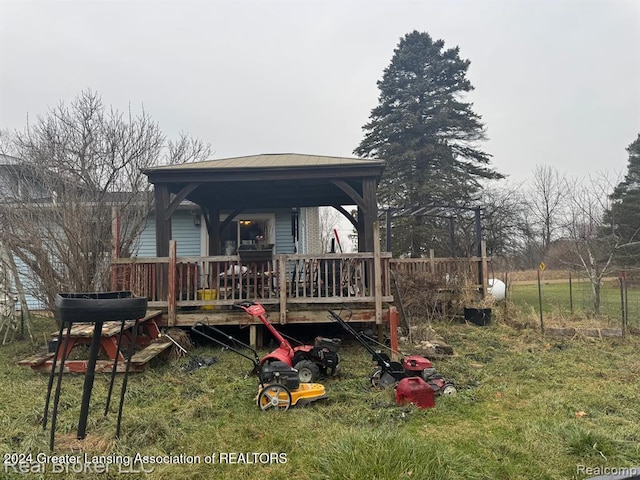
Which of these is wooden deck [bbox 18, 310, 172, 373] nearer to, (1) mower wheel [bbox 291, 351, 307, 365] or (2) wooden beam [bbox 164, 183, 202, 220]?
(1) mower wheel [bbox 291, 351, 307, 365]

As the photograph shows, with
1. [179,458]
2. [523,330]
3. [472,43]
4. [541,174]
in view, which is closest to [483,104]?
[472,43]

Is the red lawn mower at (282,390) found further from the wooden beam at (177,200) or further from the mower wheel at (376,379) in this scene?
the wooden beam at (177,200)

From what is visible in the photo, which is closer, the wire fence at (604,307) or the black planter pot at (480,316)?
the wire fence at (604,307)

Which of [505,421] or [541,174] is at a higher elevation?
[541,174]

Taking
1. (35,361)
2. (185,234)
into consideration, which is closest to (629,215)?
(185,234)

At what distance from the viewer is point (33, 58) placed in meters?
12.0

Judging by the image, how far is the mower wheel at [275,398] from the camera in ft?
11.5

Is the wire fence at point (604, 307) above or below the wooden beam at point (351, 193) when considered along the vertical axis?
below

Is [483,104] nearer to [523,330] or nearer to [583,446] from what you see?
[523,330]

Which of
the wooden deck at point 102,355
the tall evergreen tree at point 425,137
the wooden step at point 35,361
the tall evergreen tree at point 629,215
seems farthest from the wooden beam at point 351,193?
the tall evergreen tree at point 629,215

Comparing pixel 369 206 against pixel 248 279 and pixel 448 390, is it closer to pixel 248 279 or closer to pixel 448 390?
pixel 248 279

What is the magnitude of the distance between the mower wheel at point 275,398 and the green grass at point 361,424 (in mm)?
88

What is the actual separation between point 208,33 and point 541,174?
23.3 m

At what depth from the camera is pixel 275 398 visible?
3.51 meters
